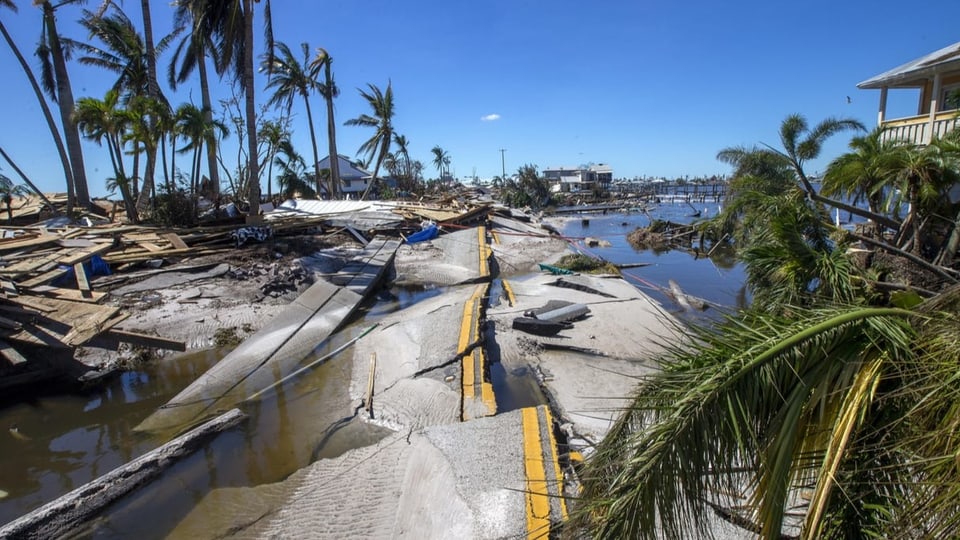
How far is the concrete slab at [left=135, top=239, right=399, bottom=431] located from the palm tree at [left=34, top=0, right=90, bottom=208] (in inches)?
800

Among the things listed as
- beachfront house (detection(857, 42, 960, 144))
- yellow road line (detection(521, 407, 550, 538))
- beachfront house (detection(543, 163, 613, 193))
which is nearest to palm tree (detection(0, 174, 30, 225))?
yellow road line (detection(521, 407, 550, 538))

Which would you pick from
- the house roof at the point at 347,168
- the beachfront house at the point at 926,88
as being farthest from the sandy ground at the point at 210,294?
the house roof at the point at 347,168

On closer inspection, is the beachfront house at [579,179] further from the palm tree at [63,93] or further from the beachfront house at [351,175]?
the palm tree at [63,93]

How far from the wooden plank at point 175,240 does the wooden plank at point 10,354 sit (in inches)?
291

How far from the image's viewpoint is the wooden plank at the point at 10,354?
635 cm

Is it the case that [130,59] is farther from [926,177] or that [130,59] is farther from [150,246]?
[926,177]

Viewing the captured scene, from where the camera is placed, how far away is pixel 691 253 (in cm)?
2334

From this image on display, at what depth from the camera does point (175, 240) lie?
13.6 m

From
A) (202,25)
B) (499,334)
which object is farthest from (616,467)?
(202,25)

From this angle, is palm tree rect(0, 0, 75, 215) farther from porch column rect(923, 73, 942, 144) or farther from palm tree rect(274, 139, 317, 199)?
porch column rect(923, 73, 942, 144)

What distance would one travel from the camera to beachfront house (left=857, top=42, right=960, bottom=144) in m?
12.0

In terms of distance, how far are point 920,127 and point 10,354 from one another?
825 inches

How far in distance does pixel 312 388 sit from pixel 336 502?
283cm

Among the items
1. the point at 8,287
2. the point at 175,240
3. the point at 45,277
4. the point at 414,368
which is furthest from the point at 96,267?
the point at 414,368
